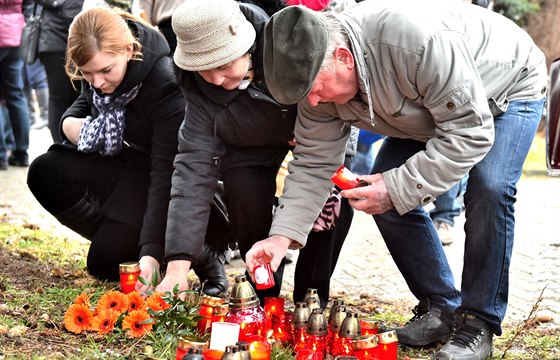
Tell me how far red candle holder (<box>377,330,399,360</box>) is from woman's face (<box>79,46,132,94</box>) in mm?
1943

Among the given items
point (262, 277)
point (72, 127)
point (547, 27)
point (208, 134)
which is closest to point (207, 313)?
point (262, 277)

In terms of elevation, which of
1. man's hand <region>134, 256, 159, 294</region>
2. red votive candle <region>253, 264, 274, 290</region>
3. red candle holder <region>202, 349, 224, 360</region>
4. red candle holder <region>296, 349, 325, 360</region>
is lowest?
man's hand <region>134, 256, 159, 294</region>

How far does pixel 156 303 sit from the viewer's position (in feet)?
12.1

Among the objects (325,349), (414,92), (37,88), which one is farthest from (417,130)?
(37,88)

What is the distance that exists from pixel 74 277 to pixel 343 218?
1610mm

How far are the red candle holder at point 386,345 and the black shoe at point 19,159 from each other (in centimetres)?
778

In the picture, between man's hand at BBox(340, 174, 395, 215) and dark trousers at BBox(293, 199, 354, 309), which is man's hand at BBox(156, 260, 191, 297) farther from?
man's hand at BBox(340, 174, 395, 215)

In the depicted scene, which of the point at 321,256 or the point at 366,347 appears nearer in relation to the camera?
the point at 366,347

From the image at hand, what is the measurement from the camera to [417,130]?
3.57m

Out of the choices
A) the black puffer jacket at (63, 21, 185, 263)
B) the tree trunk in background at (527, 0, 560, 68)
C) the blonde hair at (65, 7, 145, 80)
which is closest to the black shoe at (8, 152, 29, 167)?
the black puffer jacket at (63, 21, 185, 263)

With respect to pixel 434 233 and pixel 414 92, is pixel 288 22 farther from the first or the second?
pixel 434 233

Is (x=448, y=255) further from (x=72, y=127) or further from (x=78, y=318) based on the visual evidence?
(x=78, y=318)

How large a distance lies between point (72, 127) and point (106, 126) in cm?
35

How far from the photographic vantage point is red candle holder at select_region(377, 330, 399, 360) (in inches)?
130
